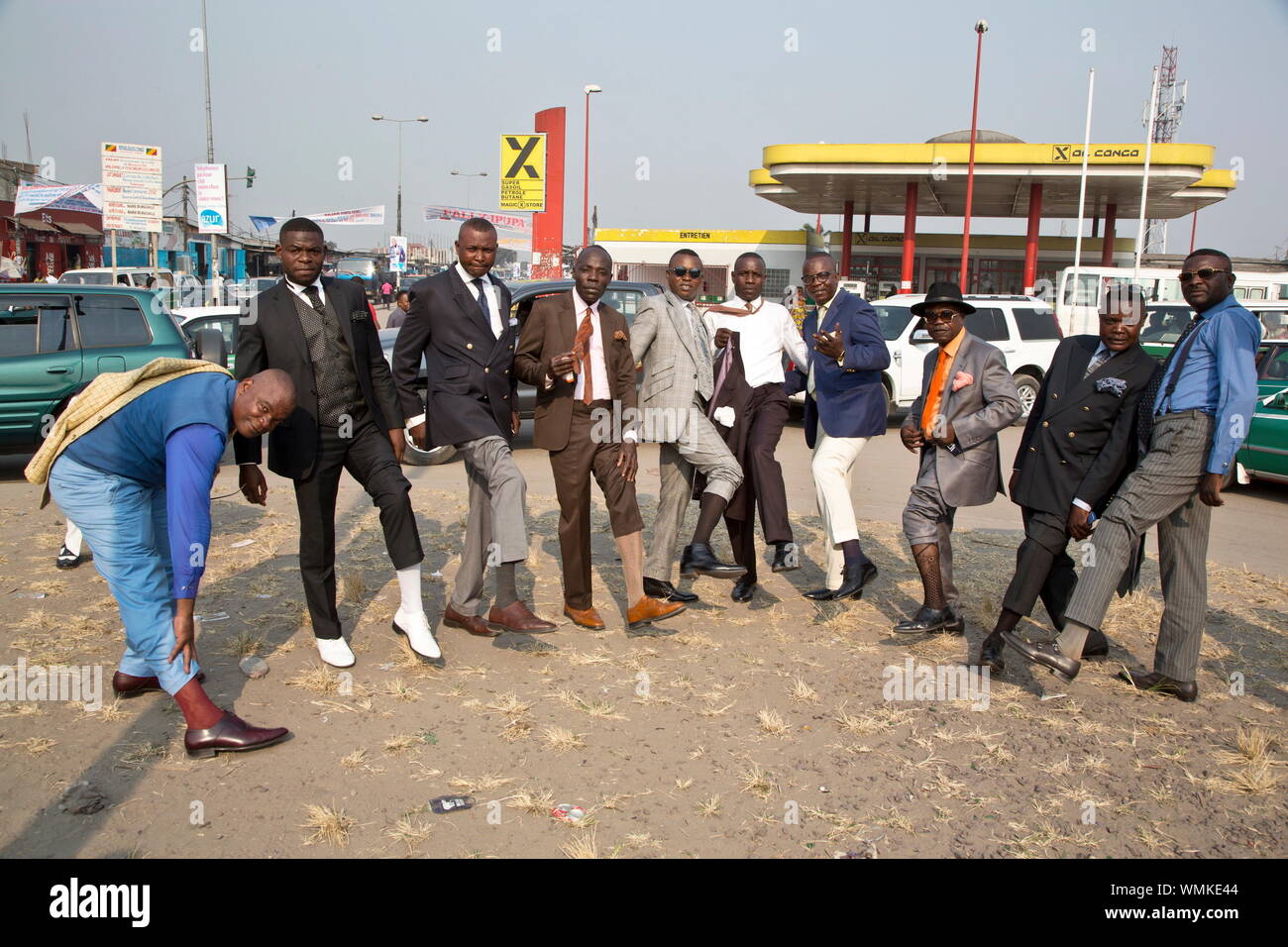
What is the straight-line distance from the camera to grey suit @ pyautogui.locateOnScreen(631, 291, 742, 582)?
18.4 feet

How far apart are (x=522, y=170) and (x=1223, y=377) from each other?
14.6 meters

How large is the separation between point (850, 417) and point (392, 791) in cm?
344

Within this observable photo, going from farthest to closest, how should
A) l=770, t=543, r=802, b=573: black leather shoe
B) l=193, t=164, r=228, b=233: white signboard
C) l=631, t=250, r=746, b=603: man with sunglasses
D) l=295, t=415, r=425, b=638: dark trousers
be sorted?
l=193, t=164, r=228, b=233: white signboard → l=770, t=543, r=802, b=573: black leather shoe → l=631, t=250, r=746, b=603: man with sunglasses → l=295, t=415, r=425, b=638: dark trousers

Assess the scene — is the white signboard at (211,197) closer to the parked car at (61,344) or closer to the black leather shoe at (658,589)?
the parked car at (61,344)

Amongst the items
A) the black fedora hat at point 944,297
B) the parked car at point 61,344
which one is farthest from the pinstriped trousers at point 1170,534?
the parked car at point 61,344

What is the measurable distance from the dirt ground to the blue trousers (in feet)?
1.33

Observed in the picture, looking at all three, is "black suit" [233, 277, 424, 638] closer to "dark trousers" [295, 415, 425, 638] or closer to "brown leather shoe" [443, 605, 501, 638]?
"dark trousers" [295, 415, 425, 638]

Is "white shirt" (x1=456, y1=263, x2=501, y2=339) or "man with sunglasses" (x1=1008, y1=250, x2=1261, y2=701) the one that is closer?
"man with sunglasses" (x1=1008, y1=250, x2=1261, y2=701)

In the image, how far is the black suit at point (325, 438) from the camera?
4.54 metres

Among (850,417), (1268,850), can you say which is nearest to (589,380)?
(850,417)

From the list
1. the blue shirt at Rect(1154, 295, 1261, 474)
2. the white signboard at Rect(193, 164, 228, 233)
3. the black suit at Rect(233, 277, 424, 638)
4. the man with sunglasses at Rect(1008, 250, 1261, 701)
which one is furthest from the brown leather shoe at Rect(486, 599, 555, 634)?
the white signboard at Rect(193, 164, 228, 233)

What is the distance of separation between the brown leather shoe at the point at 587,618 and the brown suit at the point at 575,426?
0.36 ft

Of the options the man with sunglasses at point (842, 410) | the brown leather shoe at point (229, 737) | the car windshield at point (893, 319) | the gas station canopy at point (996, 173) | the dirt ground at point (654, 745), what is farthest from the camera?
the gas station canopy at point (996, 173)

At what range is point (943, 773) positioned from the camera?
3768mm
